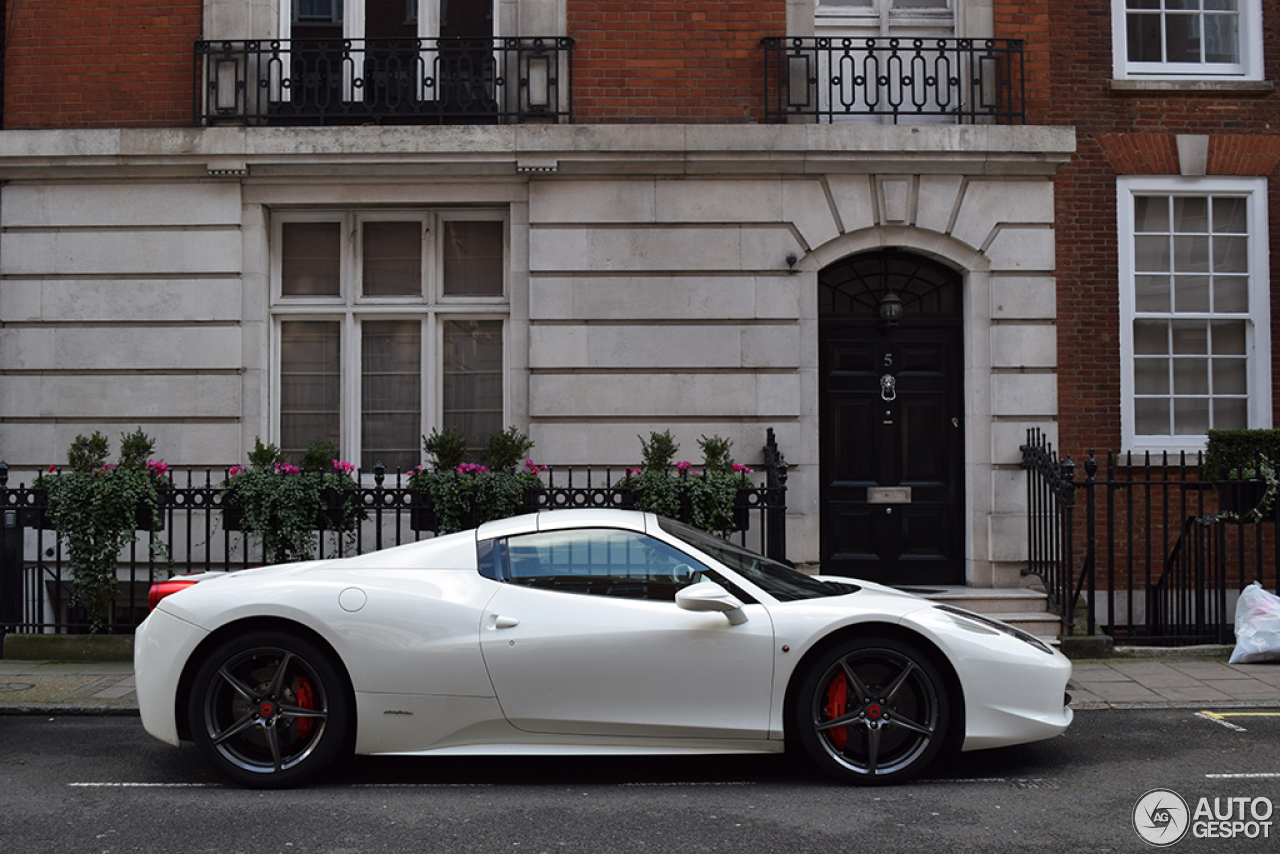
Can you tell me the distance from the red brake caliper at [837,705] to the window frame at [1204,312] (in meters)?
6.91

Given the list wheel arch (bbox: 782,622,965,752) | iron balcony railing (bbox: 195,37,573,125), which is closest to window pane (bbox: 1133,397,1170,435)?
iron balcony railing (bbox: 195,37,573,125)

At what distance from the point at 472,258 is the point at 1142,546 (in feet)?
24.1

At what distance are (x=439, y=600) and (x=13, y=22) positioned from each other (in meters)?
9.20

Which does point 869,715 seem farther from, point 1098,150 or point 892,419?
point 1098,150

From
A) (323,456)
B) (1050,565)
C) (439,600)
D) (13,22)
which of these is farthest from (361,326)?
(1050,565)

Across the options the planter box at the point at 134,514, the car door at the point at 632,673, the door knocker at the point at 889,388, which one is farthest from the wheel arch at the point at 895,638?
the planter box at the point at 134,514

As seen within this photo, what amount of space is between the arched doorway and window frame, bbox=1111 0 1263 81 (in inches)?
114

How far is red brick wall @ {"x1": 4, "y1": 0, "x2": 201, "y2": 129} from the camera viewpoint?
35.4 feet

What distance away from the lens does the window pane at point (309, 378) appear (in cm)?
1099

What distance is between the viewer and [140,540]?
10.5 meters

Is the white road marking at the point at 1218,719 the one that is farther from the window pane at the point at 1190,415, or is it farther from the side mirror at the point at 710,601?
the window pane at the point at 1190,415

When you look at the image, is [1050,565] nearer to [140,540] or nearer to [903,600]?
[903,600]

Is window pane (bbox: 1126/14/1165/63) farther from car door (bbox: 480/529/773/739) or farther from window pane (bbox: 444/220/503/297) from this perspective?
car door (bbox: 480/529/773/739)
